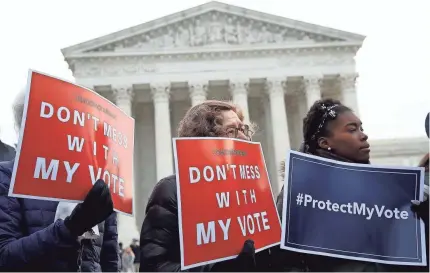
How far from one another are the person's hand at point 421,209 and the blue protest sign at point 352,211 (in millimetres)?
52

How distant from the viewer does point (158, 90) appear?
106ft

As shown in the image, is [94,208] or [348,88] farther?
[348,88]

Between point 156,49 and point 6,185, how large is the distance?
30592mm

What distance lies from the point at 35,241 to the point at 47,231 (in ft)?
0.32

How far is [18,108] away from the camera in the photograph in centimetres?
344

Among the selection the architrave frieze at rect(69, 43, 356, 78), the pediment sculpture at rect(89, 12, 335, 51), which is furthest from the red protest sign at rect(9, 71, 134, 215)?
the pediment sculpture at rect(89, 12, 335, 51)

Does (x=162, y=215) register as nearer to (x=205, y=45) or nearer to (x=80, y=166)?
(x=80, y=166)

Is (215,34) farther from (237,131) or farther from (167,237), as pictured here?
(167,237)

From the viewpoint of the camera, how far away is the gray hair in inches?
134

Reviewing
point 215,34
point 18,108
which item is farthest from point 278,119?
point 18,108

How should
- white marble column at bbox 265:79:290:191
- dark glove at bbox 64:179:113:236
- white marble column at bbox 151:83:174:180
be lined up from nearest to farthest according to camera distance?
dark glove at bbox 64:179:113:236 → white marble column at bbox 151:83:174:180 → white marble column at bbox 265:79:290:191

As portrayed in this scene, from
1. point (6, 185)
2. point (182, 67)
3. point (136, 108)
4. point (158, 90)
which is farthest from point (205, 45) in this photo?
point (6, 185)

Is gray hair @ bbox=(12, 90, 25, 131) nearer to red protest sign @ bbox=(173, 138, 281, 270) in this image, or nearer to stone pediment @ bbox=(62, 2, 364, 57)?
red protest sign @ bbox=(173, 138, 281, 270)

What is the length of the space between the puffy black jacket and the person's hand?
1.27 m
